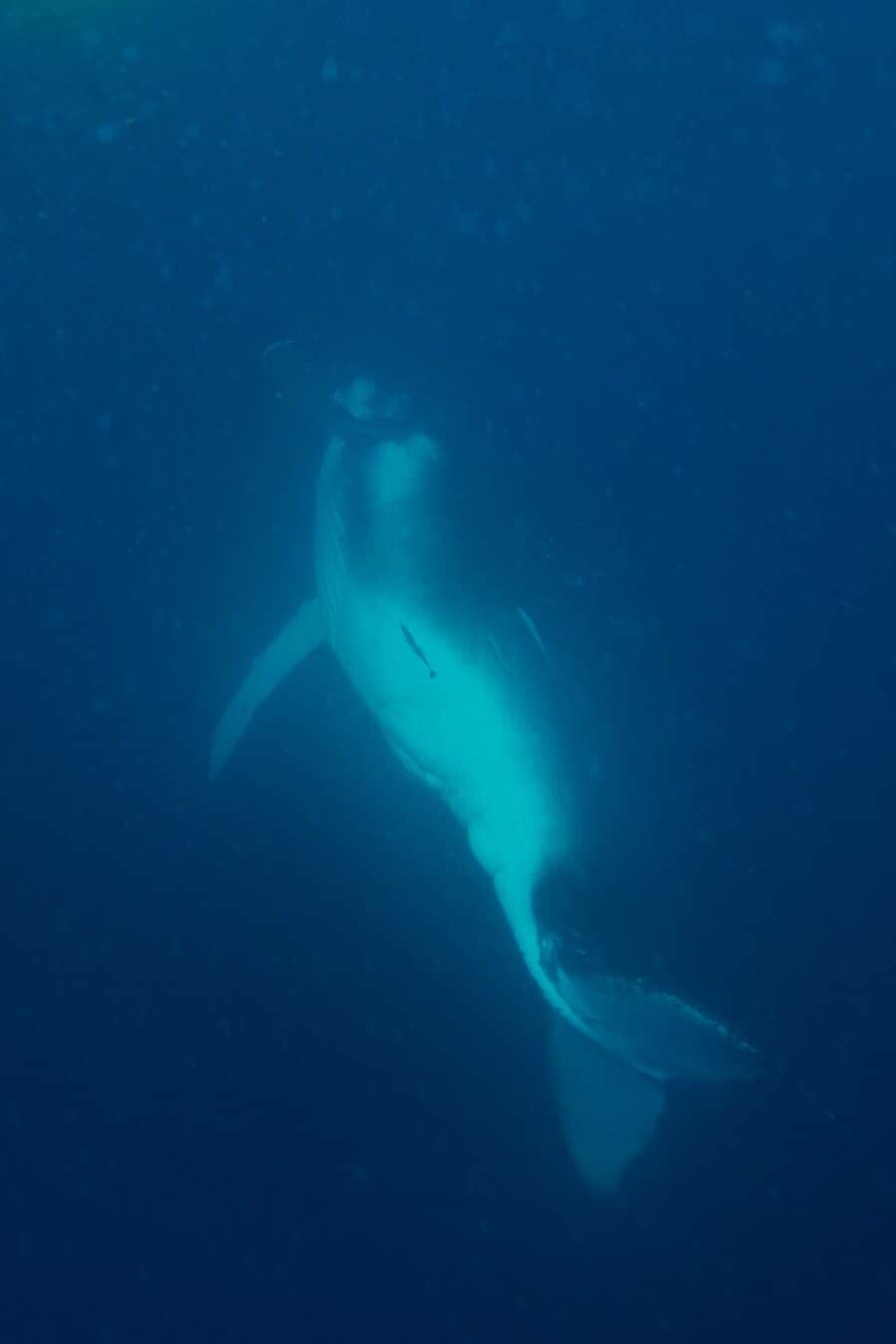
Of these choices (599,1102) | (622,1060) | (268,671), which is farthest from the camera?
(268,671)

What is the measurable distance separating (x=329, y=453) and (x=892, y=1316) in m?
5.74

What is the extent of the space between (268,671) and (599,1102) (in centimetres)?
277

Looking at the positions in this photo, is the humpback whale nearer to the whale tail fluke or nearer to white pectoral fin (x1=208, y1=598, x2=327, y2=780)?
the whale tail fluke

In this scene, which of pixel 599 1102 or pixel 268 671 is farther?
pixel 268 671

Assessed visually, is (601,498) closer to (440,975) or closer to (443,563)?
(443,563)

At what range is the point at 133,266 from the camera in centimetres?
616

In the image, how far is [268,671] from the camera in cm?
548

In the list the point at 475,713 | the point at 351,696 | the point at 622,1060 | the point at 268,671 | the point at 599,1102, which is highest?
the point at 268,671

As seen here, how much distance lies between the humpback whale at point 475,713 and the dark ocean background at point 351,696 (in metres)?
0.74

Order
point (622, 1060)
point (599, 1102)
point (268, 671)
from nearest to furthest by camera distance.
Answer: point (622, 1060) < point (599, 1102) < point (268, 671)

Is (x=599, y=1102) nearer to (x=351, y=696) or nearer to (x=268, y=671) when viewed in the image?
(x=351, y=696)

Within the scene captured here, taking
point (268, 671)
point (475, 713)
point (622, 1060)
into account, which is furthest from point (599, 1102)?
point (268, 671)

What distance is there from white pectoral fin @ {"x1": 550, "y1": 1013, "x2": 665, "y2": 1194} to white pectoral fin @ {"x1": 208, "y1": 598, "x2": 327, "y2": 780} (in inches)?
91.1

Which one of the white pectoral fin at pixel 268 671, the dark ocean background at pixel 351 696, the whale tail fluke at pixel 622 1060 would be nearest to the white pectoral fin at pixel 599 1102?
the whale tail fluke at pixel 622 1060
